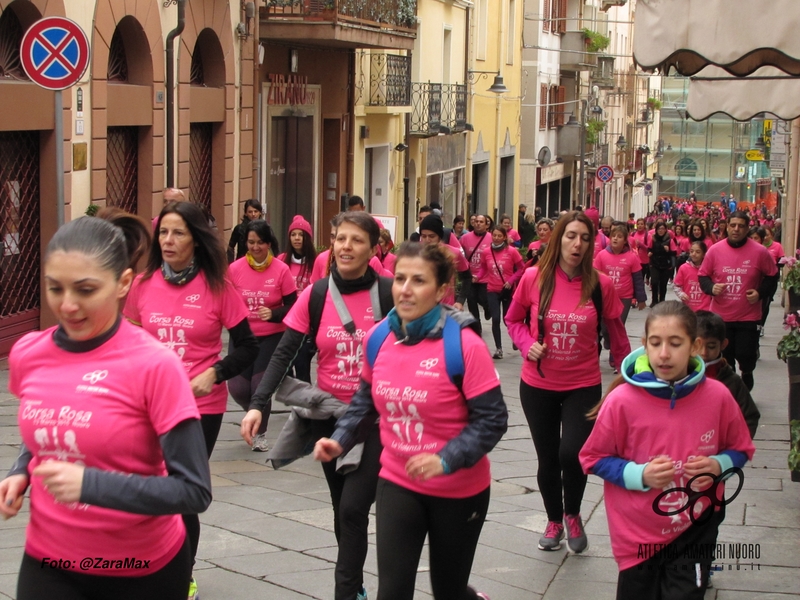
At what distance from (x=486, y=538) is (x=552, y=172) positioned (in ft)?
133

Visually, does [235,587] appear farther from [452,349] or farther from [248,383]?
[248,383]

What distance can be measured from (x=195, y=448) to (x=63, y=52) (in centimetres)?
658

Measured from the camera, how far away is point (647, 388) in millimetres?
4266

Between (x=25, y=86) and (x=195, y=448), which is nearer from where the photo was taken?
(x=195, y=448)

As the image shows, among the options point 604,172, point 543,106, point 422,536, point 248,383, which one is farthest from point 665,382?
point 543,106

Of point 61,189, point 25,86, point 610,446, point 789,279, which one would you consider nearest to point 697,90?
point 789,279

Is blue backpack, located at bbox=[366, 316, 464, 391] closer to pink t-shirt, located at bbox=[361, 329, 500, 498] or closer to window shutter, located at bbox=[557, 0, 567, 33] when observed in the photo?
pink t-shirt, located at bbox=[361, 329, 500, 498]

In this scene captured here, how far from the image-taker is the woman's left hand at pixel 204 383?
516cm

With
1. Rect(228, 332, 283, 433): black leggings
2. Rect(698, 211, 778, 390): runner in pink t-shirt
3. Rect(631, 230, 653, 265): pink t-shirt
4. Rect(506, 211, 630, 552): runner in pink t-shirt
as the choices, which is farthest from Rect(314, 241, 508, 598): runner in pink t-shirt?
Rect(631, 230, 653, 265): pink t-shirt

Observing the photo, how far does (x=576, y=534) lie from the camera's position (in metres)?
6.40

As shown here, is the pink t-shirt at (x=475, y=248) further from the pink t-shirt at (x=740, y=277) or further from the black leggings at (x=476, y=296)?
the pink t-shirt at (x=740, y=277)

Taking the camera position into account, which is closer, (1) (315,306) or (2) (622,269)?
(1) (315,306)

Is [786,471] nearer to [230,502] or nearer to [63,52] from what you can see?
[230,502]

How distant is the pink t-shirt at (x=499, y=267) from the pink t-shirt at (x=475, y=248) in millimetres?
69
